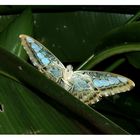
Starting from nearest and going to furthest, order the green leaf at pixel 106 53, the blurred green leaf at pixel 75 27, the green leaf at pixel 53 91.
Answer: the green leaf at pixel 53 91 < the green leaf at pixel 106 53 < the blurred green leaf at pixel 75 27

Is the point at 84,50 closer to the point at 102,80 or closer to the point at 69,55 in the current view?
the point at 69,55

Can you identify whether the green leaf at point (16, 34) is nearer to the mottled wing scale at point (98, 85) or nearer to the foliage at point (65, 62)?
the foliage at point (65, 62)

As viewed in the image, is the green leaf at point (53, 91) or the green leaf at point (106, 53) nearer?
the green leaf at point (53, 91)

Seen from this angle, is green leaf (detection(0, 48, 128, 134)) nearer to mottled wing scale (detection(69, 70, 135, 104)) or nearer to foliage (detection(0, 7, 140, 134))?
foliage (detection(0, 7, 140, 134))

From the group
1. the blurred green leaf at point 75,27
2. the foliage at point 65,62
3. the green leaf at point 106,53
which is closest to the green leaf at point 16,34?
the foliage at point 65,62

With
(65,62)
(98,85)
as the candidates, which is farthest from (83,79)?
(65,62)

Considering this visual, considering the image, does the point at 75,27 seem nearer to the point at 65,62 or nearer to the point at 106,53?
the point at 65,62
